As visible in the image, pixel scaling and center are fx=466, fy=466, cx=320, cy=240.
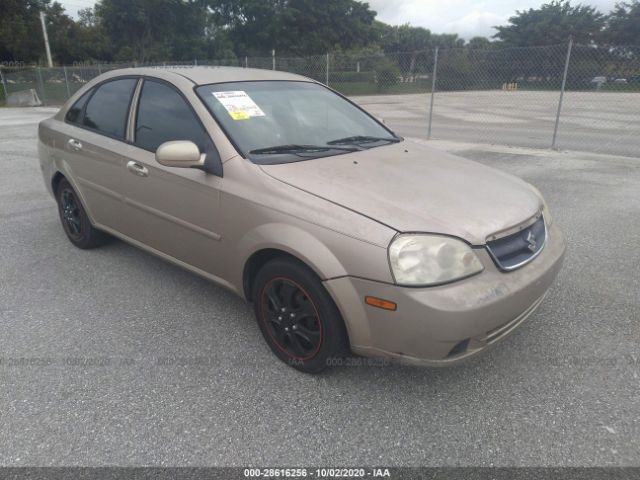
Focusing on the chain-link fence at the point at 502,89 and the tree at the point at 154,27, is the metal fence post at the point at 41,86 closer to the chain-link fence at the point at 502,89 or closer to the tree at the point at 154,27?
the chain-link fence at the point at 502,89

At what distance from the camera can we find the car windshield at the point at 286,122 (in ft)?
9.52

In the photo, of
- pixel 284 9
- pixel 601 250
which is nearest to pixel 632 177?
pixel 601 250

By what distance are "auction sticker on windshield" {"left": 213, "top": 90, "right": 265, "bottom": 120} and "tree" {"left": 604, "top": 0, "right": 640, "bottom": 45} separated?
54515 millimetres

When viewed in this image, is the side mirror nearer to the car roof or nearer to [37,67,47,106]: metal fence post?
the car roof

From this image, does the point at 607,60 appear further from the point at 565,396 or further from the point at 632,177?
the point at 565,396

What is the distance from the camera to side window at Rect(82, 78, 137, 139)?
3.62m

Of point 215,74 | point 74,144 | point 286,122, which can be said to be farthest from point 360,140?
point 74,144

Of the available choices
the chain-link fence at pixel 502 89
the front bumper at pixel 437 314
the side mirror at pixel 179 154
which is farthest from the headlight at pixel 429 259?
the chain-link fence at pixel 502 89

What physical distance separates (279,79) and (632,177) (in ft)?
21.0

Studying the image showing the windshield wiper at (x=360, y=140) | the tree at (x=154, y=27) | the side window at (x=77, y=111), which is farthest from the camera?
the tree at (x=154, y=27)

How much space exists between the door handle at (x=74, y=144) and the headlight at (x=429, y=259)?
3.09 metres

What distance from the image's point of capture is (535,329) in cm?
306

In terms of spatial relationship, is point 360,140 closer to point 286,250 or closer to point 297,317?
point 286,250

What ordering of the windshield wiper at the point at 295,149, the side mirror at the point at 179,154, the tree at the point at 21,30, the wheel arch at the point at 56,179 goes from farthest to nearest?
the tree at the point at 21,30 < the wheel arch at the point at 56,179 < the windshield wiper at the point at 295,149 < the side mirror at the point at 179,154
